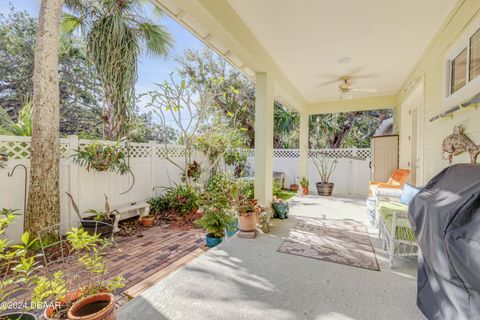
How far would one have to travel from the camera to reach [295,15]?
273cm

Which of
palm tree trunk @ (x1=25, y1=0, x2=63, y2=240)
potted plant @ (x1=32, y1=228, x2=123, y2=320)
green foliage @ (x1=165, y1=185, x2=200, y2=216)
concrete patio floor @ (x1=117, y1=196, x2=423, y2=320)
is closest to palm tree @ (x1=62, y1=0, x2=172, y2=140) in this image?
palm tree trunk @ (x1=25, y1=0, x2=63, y2=240)

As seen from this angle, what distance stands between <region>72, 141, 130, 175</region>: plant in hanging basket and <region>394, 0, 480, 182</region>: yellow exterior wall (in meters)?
4.53

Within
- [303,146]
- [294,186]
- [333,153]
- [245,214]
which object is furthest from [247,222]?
[333,153]

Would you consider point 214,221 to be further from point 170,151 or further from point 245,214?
point 170,151

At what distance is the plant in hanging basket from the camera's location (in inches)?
140

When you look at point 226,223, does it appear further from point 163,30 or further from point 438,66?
point 163,30

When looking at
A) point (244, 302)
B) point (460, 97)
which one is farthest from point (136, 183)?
point (460, 97)

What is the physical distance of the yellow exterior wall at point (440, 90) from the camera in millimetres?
2201

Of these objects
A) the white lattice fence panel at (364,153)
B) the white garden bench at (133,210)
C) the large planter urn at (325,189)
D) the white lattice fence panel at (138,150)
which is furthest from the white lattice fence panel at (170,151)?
the white lattice fence panel at (364,153)

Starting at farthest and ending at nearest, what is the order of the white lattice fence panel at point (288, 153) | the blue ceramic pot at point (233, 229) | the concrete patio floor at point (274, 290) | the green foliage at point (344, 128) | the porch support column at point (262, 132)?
the green foliage at point (344, 128)
the white lattice fence panel at point (288, 153)
the porch support column at point (262, 132)
the blue ceramic pot at point (233, 229)
the concrete patio floor at point (274, 290)

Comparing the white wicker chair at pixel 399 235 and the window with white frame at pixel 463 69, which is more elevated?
the window with white frame at pixel 463 69

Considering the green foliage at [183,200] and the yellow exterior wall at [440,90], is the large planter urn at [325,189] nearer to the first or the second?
the yellow exterior wall at [440,90]

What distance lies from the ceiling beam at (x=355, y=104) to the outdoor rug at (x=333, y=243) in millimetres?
3710

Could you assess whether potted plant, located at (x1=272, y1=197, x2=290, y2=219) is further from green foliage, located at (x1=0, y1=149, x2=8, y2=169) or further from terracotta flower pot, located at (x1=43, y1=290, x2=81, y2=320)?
green foliage, located at (x1=0, y1=149, x2=8, y2=169)
